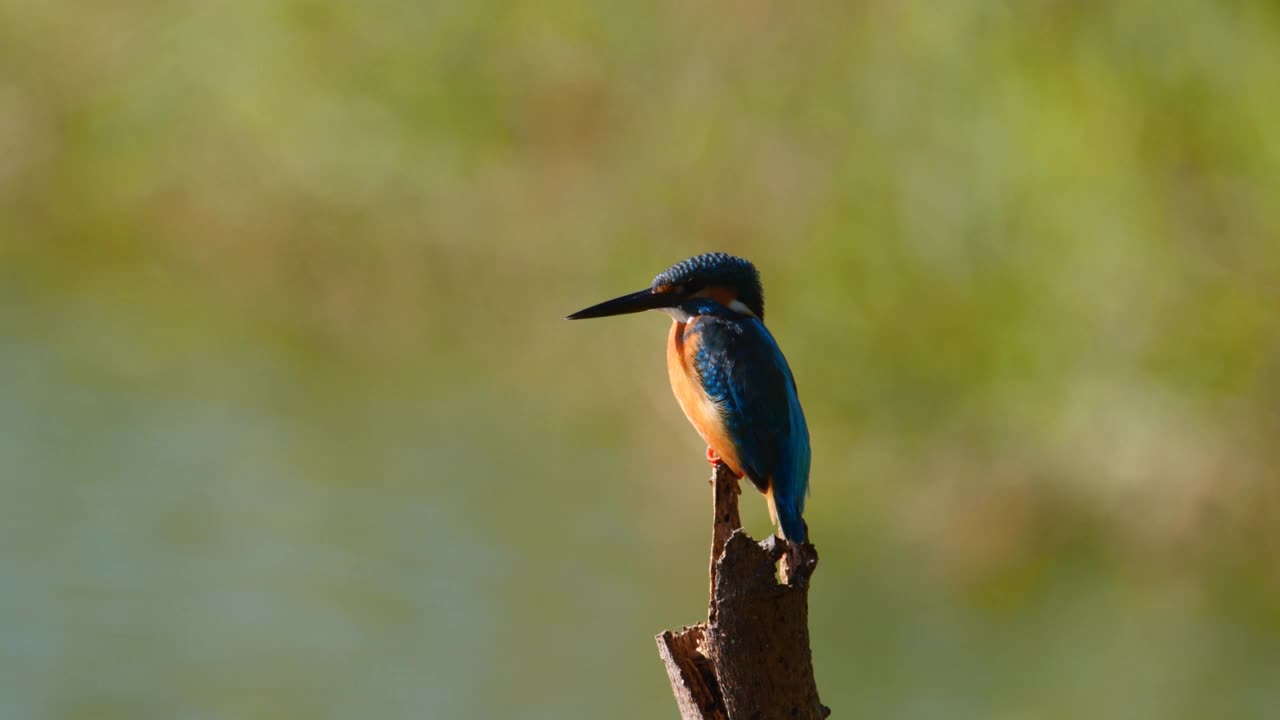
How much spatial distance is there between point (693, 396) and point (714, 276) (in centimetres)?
26

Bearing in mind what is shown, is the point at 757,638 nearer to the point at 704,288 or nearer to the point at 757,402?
the point at 757,402

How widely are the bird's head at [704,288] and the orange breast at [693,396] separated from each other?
5 cm

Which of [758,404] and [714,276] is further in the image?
[714,276]

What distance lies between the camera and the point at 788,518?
116 inches

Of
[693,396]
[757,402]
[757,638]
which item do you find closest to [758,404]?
[757,402]

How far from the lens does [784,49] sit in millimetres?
7598

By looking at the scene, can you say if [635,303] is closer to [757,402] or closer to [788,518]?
[757,402]

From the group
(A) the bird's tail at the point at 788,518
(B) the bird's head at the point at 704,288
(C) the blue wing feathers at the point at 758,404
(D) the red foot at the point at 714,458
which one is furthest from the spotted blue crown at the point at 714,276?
(A) the bird's tail at the point at 788,518

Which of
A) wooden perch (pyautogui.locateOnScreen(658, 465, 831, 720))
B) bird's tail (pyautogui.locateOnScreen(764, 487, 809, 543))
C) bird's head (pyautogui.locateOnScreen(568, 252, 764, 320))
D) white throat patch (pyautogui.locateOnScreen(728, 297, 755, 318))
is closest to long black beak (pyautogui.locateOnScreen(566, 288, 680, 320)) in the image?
bird's head (pyautogui.locateOnScreen(568, 252, 764, 320))

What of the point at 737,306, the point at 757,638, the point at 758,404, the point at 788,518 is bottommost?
the point at 757,638

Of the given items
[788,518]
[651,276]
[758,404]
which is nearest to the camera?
[788,518]

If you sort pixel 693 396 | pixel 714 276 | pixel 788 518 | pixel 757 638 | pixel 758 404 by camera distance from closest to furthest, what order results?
pixel 757 638 < pixel 788 518 < pixel 758 404 < pixel 693 396 < pixel 714 276

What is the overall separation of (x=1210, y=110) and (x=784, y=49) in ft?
6.27

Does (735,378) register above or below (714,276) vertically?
below
